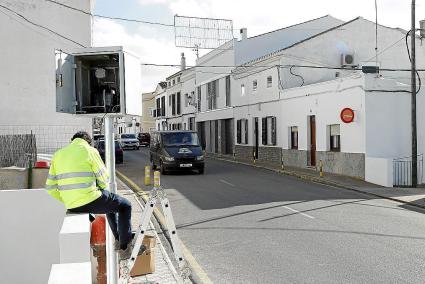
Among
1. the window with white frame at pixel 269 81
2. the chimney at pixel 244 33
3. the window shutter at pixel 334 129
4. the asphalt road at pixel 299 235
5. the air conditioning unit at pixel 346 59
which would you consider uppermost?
the chimney at pixel 244 33

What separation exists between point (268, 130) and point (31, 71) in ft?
57.0

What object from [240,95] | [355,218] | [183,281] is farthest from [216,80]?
[183,281]

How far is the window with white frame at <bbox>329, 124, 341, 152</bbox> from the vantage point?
926 inches

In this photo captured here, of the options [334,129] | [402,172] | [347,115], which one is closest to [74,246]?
[402,172]

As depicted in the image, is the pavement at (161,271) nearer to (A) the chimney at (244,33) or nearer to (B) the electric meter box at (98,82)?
(B) the electric meter box at (98,82)

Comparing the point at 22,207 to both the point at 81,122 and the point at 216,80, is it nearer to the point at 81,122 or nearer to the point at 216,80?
the point at 81,122

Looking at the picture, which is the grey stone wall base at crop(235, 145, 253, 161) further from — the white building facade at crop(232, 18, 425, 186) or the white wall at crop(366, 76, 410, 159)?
the white wall at crop(366, 76, 410, 159)

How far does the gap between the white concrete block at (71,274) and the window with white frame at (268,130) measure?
86.4 ft

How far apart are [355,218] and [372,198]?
14.1 feet

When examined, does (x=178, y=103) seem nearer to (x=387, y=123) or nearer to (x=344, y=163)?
(x=344, y=163)

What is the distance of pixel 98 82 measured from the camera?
5879mm

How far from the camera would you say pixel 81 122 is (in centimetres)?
1681

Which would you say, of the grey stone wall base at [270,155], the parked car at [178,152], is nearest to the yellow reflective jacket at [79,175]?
the parked car at [178,152]

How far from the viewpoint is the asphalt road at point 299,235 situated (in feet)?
24.6
